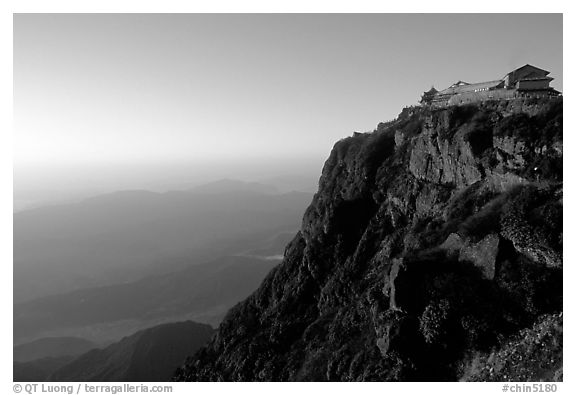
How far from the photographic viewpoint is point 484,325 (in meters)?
24.3

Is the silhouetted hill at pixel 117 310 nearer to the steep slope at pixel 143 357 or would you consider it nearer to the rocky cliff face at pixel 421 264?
the steep slope at pixel 143 357

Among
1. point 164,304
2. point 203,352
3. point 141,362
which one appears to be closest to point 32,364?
point 141,362

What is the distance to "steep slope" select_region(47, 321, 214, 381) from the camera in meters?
92.0

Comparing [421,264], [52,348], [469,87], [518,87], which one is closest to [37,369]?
[52,348]

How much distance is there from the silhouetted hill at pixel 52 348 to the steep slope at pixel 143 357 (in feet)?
136

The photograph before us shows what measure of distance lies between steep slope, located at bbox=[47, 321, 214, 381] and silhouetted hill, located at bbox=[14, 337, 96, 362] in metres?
41.3

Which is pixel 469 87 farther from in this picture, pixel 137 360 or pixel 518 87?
pixel 137 360

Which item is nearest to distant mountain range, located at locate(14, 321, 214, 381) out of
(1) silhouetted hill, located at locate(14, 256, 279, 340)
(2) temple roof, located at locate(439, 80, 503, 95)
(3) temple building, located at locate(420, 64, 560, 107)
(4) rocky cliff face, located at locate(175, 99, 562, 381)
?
(4) rocky cliff face, located at locate(175, 99, 562, 381)

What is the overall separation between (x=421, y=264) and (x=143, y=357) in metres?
87.1

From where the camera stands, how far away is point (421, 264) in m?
28.5

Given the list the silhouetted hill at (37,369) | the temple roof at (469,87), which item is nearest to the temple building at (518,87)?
the temple roof at (469,87)

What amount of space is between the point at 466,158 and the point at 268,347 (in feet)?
88.4

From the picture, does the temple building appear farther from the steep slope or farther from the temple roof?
the steep slope

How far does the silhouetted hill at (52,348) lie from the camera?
467 ft
